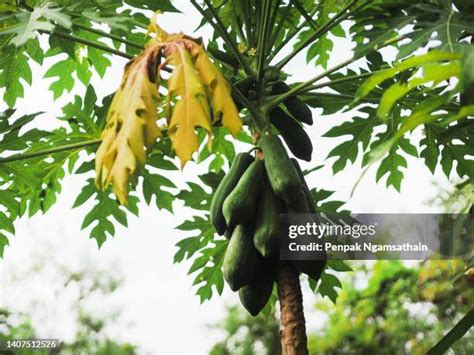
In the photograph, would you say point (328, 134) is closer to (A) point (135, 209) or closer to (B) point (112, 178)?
(A) point (135, 209)

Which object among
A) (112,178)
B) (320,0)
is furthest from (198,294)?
(112,178)

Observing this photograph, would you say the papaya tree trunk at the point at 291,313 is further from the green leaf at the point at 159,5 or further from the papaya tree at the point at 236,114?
the green leaf at the point at 159,5

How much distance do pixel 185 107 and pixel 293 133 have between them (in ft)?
2.94

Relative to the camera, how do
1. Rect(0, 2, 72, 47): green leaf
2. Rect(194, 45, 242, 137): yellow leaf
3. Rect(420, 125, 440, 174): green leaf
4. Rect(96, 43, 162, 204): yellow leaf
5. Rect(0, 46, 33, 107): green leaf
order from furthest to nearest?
Rect(420, 125, 440, 174): green leaf
Rect(0, 46, 33, 107): green leaf
Rect(0, 2, 72, 47): green leaf
Rect(194, 45, 242, 137): yellow leaf
Rect(96, 43, 162, 204): yellow leaf

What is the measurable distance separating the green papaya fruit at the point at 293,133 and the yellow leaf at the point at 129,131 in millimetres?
711

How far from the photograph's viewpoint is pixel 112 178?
1.90 m

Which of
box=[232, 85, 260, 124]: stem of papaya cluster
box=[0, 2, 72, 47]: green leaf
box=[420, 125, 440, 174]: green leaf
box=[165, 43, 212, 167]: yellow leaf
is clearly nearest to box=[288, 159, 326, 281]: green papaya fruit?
box=[232, 85, 260, 124]: stem of papaya cluster

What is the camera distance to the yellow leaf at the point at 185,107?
1.87 m

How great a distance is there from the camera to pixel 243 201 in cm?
238

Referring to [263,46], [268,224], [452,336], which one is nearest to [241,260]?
[268,224]

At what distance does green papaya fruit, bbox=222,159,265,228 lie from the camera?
93.5 inches

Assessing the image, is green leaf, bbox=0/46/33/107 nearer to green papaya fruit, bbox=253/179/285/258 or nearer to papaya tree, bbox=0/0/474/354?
papaya tree, bbox=0/0/474/354

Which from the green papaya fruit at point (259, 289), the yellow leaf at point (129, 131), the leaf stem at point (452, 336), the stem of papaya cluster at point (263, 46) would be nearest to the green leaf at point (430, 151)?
the stem of papaya cluster at point (263, 46)

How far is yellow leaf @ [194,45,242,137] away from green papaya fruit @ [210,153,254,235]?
0.53 metres
